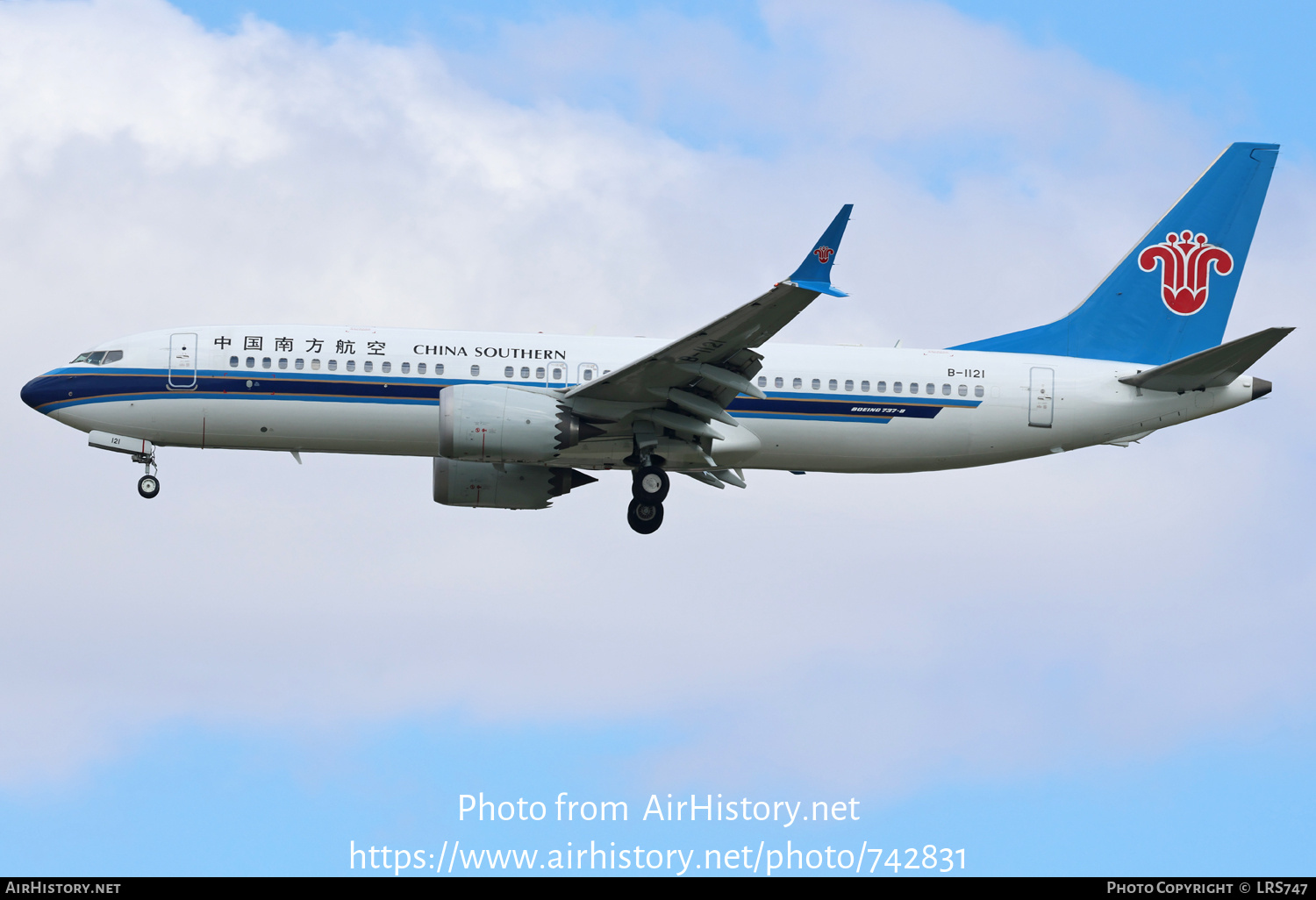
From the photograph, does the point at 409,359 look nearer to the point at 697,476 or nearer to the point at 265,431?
the point at 265,431

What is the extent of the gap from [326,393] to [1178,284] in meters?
20.2

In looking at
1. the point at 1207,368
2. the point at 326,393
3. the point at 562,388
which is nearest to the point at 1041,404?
the point at 1207,368

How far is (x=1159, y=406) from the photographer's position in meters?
34.2

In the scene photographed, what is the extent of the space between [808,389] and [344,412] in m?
9.97

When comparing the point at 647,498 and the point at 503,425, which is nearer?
the point at 503,425

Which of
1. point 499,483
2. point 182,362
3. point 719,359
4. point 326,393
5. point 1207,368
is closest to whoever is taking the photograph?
point 719,359

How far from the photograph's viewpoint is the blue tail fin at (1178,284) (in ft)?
117

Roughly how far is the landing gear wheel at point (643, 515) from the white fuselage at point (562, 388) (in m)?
1.18

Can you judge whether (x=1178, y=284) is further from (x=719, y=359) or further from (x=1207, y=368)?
(x=719, y=359)

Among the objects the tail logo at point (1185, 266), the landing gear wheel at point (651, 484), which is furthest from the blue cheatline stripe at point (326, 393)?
the tail logo at point (1185, 266)

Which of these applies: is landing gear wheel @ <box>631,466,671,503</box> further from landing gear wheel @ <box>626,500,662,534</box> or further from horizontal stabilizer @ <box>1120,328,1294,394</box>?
horizontal stabilizer @ <box>1120,328,1294,394</box>

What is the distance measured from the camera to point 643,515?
33125mm

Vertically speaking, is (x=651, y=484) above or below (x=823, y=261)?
below

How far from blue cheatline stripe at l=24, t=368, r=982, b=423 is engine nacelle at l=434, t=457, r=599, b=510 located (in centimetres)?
320
